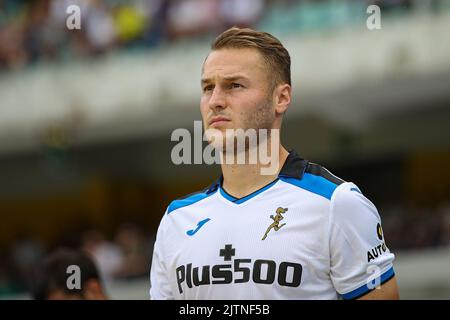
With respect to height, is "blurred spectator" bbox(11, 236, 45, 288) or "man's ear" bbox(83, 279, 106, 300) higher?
"man's ear" bbox(83, 279, 106, 300)

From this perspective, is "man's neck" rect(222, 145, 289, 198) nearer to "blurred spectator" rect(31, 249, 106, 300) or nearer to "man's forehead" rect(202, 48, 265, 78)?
"man's forehead" rect(202, 48, 265, 78)

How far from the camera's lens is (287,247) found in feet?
11.6

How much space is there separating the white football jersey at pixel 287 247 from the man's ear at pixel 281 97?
259 millimetres

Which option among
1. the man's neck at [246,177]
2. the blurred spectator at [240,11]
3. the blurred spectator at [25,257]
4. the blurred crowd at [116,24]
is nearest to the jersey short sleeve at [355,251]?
the man's neck at [246,177]

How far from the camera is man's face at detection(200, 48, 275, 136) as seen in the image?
3.68 metres

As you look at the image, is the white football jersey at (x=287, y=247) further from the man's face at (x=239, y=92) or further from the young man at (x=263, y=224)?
the man's face at (x=239, y=92)

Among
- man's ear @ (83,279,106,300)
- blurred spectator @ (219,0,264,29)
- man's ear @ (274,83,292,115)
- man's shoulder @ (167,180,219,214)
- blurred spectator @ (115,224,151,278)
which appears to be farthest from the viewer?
blurred spectator @ (219,0,264,29)

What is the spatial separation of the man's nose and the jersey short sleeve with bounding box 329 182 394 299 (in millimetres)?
594

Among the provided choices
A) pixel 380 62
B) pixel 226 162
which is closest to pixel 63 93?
pixel 380 62

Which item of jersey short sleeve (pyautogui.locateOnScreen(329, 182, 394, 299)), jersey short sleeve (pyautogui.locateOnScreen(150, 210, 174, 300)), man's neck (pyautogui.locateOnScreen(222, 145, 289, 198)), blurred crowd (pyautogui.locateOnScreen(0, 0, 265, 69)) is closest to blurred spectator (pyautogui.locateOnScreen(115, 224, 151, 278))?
blurred crowd (pyautogui.locateOnScreen(0, 0, 265, 69))

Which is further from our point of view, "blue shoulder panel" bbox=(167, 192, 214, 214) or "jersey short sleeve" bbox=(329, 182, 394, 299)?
"blue shoulder panel" bbox=(167, 192, 214, 214)

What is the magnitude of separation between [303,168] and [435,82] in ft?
36.7
